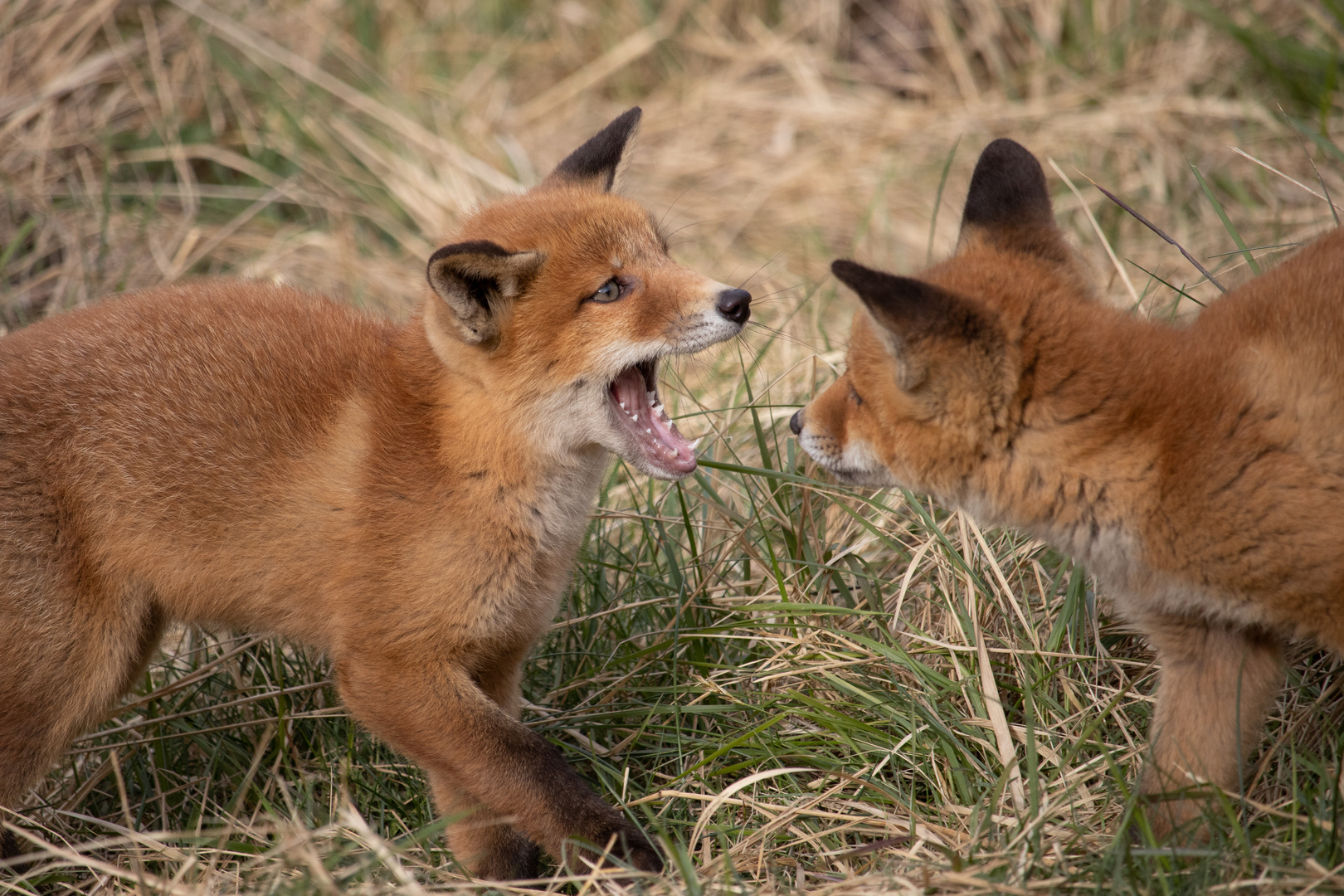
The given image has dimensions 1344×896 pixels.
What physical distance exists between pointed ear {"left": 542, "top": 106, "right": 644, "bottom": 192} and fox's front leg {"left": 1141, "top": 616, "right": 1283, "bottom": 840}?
249 cm

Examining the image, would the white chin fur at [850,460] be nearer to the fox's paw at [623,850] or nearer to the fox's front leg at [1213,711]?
the fox's front leg at [1213,711]

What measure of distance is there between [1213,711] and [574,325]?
2180mm

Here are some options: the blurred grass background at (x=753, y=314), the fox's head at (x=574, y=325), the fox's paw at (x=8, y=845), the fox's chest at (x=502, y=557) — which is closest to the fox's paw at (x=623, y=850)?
the blurred grass background at (x=753, y=314)

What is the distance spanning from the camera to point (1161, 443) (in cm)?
296

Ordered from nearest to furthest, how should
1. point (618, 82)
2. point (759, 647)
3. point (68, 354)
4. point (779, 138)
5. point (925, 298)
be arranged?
1. point (925, 298)
2. point (68, 354)
3. point (759, 647)
4. point (779, 138)
5. point (618, 82)

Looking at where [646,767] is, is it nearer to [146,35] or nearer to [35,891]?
[35,891]

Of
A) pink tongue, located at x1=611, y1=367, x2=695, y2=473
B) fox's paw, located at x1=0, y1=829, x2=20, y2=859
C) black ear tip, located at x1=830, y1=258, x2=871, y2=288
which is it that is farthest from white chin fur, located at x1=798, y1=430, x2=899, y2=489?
fox's paw, located at x1=0, y1=829, x2=20, y2=859

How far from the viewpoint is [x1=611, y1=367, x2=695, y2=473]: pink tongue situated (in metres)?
3.72

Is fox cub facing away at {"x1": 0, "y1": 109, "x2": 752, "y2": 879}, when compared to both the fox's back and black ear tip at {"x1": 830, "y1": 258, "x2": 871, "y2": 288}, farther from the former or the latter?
black ear tip at {"x1": 830, "y1": 258, "x2": 871, "y2": 288}

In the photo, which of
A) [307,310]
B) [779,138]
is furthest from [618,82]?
[307,310]

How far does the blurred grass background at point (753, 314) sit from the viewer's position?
3.39 metres

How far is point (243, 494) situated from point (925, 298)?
7.15 ft

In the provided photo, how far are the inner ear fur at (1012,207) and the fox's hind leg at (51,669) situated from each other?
293 cm

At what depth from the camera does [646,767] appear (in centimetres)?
403
